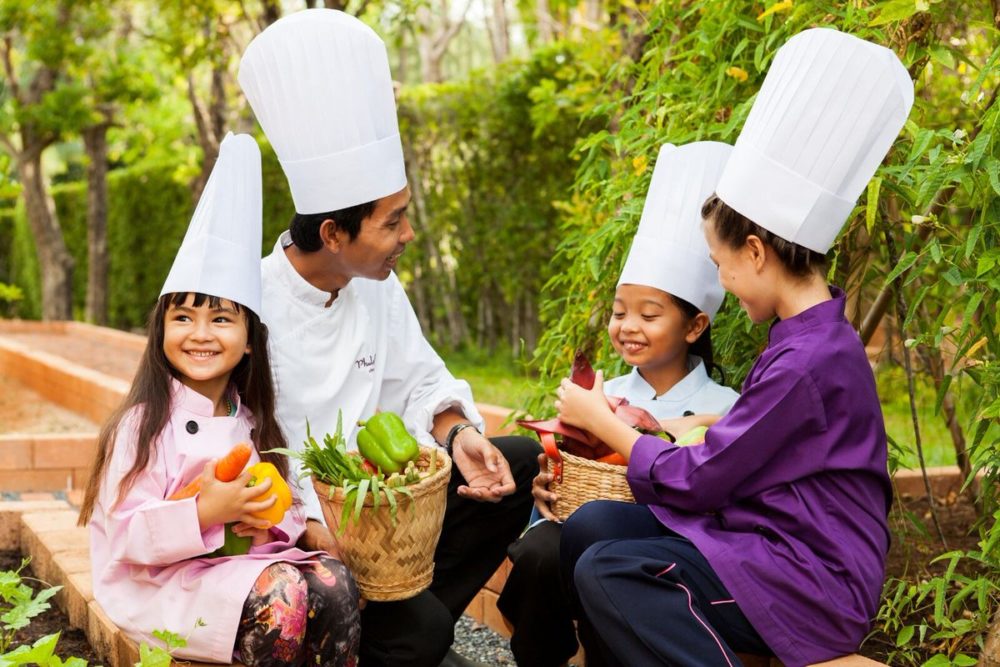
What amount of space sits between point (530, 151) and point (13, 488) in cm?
510

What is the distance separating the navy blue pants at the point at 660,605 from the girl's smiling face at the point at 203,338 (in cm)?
101

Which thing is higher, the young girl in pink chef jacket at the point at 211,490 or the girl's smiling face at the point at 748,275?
the girl's smiling face at the point at 748,275

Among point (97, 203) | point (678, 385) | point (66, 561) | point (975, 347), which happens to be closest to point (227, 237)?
point (678, 385)

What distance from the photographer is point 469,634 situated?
393cm

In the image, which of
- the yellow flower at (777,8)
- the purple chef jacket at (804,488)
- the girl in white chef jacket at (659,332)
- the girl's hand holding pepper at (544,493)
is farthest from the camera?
the yellow flower at (777,8)

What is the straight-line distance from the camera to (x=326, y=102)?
3088mm

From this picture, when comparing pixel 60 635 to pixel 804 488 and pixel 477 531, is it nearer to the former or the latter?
pixel 477 531

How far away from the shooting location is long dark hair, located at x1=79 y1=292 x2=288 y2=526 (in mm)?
2633

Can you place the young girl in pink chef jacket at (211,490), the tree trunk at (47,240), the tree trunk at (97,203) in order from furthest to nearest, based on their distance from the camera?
the tree trunk at (47,240) → the tree trunk at (97,203) → the young girl in pink chef jacket at (211,490)

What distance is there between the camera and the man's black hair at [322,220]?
10.2ft

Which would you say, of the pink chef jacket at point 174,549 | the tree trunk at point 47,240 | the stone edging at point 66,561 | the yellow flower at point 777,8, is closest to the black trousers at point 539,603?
the pink chef jacket at point 174,549

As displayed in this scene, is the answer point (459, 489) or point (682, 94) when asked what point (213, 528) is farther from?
point (682, 94)

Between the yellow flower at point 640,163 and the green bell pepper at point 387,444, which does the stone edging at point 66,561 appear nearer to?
the green bell pepper at point 387,444

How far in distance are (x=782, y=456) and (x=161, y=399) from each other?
1.46 meters
